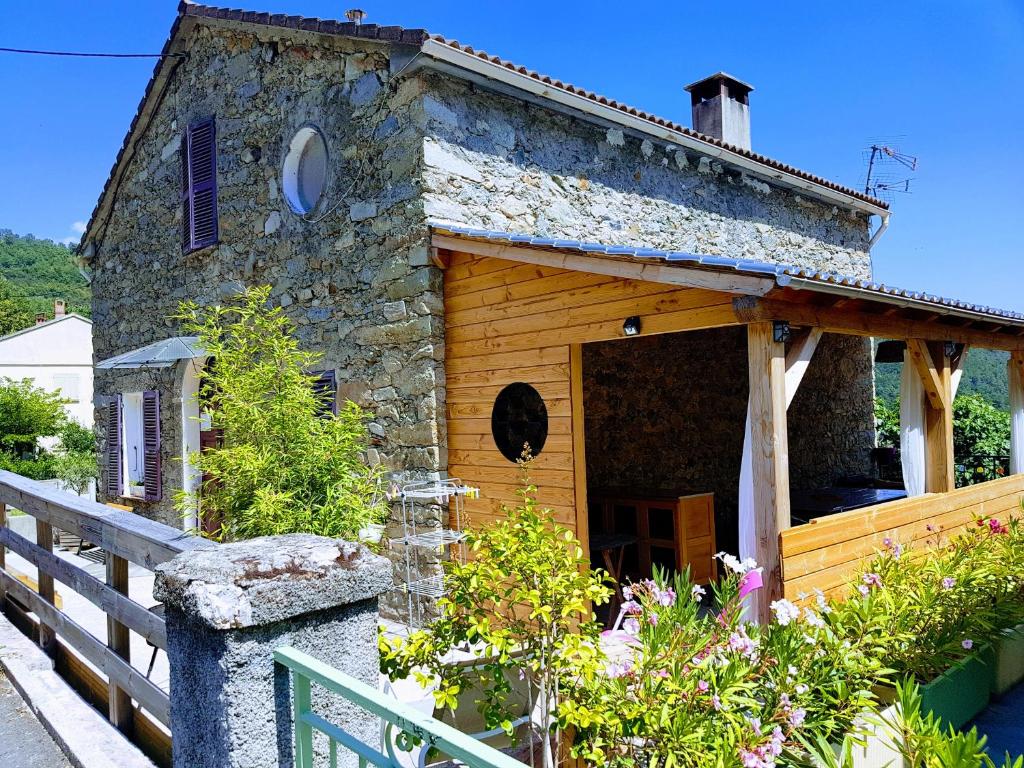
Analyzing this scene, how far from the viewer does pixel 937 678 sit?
12.8ft

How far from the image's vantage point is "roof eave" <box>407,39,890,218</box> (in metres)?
6.27

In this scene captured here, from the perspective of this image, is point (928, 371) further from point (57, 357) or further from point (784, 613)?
point (57, 357)

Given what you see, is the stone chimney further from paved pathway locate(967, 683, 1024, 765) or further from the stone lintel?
the stone lintel

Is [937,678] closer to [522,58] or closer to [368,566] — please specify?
[368,566]

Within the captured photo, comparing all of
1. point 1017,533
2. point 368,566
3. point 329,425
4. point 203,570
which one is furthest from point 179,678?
point 1017,533

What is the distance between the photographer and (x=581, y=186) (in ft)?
25.1

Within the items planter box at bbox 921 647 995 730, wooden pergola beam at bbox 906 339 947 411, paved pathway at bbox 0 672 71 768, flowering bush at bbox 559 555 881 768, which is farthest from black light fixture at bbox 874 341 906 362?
paved pathway at bbox 0 672 71 768

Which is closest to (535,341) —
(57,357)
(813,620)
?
(813,620)

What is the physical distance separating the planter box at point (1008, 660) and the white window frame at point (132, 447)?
10.5 m

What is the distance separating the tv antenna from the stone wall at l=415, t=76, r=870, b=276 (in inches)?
161

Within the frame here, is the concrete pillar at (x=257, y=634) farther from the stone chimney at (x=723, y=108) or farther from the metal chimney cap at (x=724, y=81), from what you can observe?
the metal chimney cap at (x=724, y=81)

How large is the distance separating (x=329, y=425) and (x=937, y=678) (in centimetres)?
361

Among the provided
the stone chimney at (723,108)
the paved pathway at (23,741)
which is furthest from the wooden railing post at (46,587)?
the stone chimney at (723,108)

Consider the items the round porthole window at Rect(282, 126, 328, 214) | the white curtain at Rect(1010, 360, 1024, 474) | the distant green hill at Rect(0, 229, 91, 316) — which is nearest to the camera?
the round porthole window at Rect(282, 126, 328, 214)
